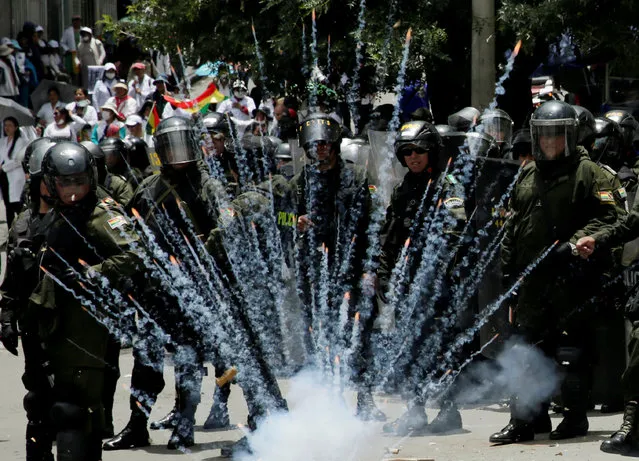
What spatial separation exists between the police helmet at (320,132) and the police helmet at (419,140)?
39 cm

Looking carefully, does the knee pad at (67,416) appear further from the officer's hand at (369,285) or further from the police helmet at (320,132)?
the police helmet at (320,132)

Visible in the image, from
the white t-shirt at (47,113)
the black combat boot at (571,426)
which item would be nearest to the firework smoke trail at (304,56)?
the black combat boot at (571,426)

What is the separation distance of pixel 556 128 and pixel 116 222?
102 inches

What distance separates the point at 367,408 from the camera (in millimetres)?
8414

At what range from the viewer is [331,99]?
13.7m

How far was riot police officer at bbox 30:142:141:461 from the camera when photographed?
6621mm

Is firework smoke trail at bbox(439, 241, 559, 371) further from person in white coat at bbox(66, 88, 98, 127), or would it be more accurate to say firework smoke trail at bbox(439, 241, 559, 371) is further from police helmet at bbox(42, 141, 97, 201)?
person in white coat at bbox(66, 88, 98, 127)

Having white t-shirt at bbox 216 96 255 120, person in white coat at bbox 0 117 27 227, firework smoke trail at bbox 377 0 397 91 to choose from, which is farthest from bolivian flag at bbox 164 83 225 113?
firework smoke trail at bbox 377 0 397 91

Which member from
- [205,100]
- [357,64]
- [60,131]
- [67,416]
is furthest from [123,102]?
[67,416]

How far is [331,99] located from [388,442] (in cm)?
636

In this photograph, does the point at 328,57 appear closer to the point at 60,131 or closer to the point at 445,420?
the point at 445,420

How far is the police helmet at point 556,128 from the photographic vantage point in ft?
24.8

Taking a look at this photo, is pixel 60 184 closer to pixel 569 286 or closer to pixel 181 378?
pixel 181 378

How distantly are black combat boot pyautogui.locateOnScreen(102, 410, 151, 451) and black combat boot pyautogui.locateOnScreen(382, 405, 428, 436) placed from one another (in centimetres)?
150
